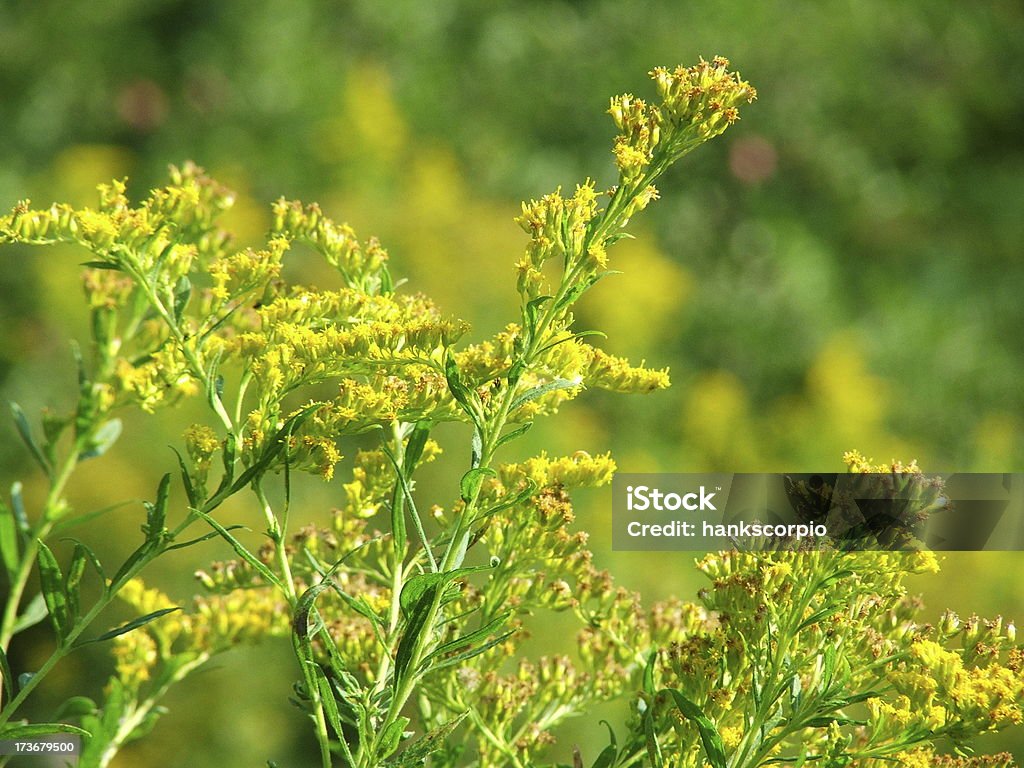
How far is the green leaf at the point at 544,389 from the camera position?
28.6 inches

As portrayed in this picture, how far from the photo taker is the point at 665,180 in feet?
17.3

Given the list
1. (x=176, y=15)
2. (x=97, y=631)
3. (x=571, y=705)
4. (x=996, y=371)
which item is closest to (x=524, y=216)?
(x=571, y=705)

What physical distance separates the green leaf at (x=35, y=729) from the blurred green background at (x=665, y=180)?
2965 millimetres

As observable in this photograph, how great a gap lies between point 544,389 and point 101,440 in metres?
0.28

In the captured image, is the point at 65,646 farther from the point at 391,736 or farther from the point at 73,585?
the point at 391,736

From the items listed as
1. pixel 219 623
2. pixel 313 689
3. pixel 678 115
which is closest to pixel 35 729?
pixel 313 689

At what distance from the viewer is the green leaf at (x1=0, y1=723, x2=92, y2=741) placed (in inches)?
27.0

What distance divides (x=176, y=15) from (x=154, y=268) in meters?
5.21

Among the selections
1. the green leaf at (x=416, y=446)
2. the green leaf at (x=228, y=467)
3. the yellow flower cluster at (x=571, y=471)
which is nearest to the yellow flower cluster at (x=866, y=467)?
the yellow flower cluster at (x=571, y=471)

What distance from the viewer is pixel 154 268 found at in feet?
2.75

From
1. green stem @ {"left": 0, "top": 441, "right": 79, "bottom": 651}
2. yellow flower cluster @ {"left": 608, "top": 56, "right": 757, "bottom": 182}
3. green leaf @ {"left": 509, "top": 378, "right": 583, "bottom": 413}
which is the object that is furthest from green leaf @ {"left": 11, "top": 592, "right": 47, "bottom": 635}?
yellow flower cluster @ {"left": 608, "top": 56, "right": 757, "bottom": 182}

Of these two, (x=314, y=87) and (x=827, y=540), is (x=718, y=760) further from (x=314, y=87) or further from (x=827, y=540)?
(x=314, y=87)

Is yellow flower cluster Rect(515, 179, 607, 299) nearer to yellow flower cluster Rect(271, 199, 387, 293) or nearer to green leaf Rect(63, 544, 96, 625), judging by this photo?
yellow flower cluster Rect(271, 199, 387, 293)

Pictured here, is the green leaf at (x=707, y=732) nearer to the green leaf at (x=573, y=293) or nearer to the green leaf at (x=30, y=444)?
the green leaf at (x=573, y=293)
